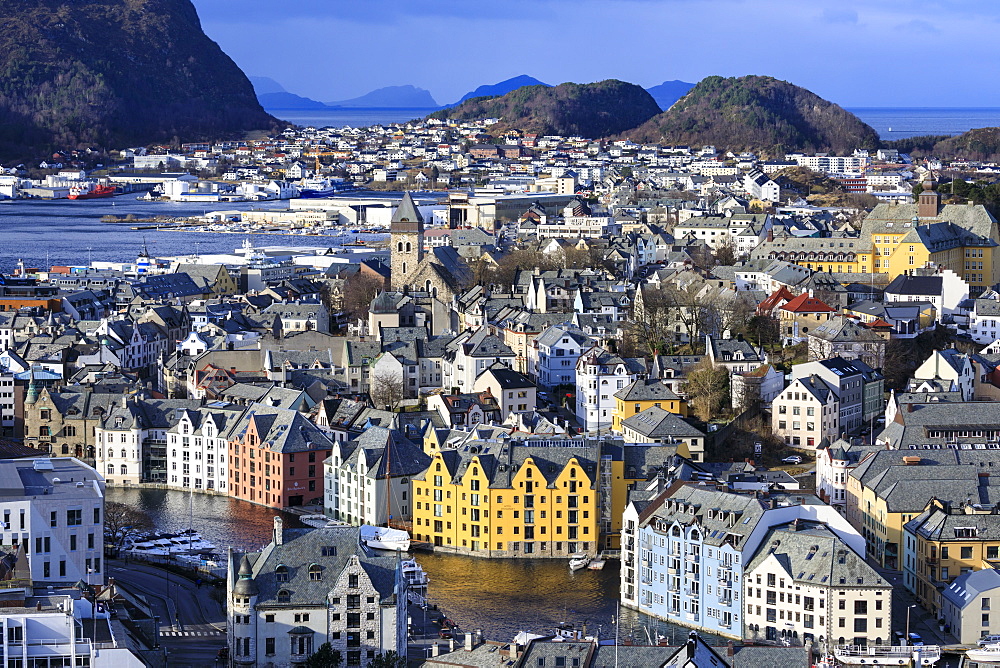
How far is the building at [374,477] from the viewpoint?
34.4m

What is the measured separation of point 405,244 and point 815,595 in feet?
128

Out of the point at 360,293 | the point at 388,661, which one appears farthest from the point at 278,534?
the point at 360,293

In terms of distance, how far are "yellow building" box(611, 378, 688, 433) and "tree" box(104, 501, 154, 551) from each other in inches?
403

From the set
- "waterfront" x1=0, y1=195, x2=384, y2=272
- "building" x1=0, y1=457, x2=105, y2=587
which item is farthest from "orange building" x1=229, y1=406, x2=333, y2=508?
"waterfront" x1=0, y1=195, x2=384, y2=272

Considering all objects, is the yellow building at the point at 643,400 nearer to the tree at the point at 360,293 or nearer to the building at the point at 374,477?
the building at the point at 374,477

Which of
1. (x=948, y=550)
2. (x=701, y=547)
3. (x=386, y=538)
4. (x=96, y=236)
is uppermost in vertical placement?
(x=701, y=547)

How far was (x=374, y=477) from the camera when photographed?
1352 inches

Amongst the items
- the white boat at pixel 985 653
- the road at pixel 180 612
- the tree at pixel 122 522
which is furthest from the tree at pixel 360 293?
the white boat at pixel 985 653

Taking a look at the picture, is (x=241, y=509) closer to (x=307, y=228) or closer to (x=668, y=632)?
(x=668, y=632)

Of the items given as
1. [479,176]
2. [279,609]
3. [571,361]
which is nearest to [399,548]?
[279,609]

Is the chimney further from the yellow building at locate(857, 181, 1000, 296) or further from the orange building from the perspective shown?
the yellow building at locate(857, 181, 1000, 296)

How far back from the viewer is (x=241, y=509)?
3700 cm

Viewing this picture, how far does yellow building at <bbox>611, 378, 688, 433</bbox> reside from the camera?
40.1 metres

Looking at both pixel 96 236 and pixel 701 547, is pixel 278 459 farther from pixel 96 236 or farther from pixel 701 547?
pixel 96 236
